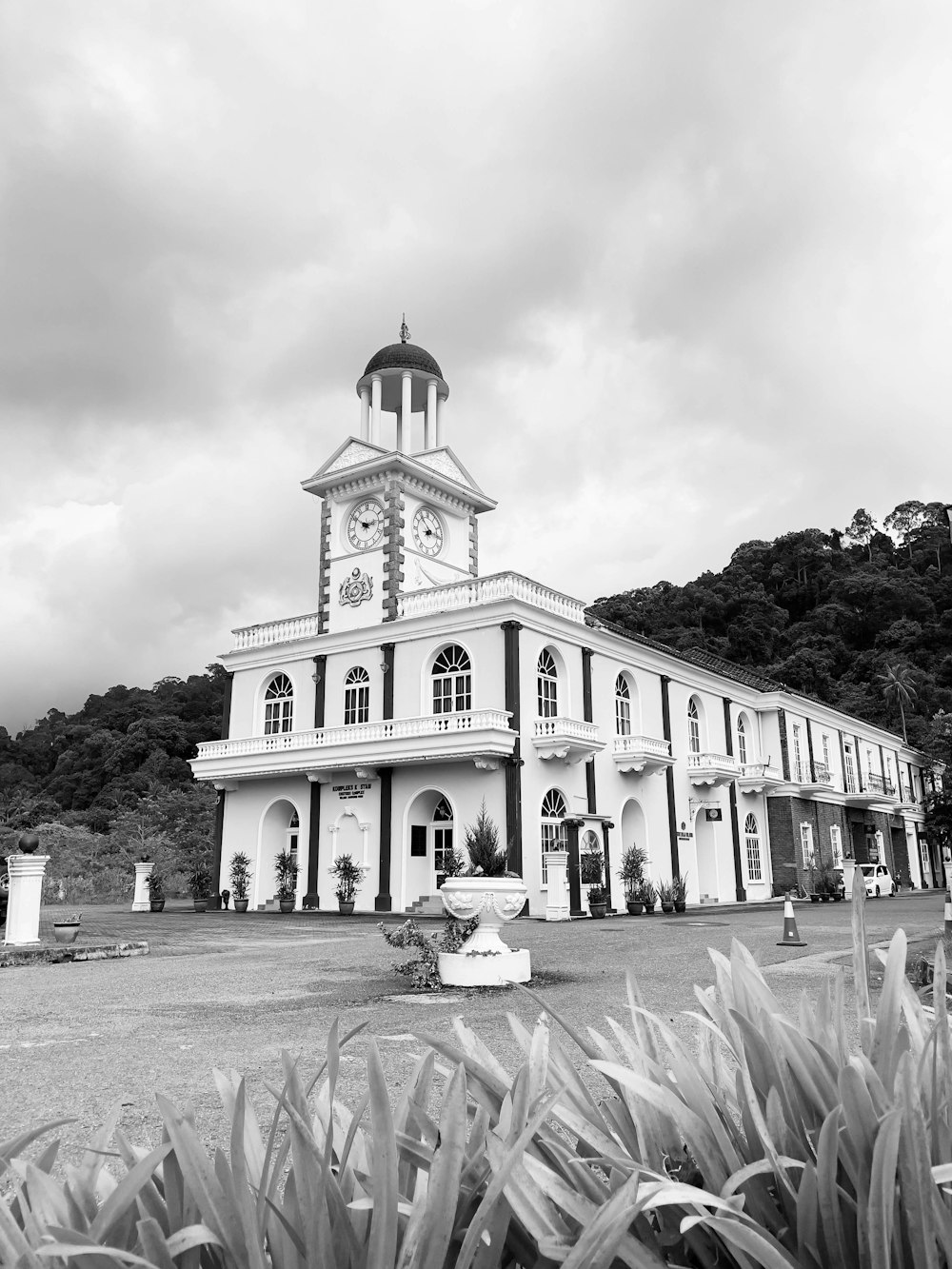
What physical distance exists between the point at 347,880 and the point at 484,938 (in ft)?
52.9

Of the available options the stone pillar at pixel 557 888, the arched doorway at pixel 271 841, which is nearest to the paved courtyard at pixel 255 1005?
the stone pillar at pixel 557 888

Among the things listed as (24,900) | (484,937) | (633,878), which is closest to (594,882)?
(633,878)

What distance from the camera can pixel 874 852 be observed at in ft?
135

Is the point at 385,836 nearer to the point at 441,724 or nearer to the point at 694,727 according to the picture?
the point at 441,724

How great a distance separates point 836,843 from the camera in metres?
36.7

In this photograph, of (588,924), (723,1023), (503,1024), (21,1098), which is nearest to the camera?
(723,1023)

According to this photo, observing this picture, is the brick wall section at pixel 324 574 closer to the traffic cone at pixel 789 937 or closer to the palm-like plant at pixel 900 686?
the traffic cone at pixel 789 937

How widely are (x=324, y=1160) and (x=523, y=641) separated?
886 inches

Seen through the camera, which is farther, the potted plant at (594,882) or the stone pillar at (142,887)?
the stone pillar at (142,887)

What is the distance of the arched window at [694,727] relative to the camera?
30.6 metres

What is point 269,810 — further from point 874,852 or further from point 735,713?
point 874,852

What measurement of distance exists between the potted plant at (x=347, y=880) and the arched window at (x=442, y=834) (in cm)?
188

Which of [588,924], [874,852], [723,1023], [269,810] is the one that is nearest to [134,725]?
[269,810]

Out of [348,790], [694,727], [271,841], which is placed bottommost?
[271,841]
